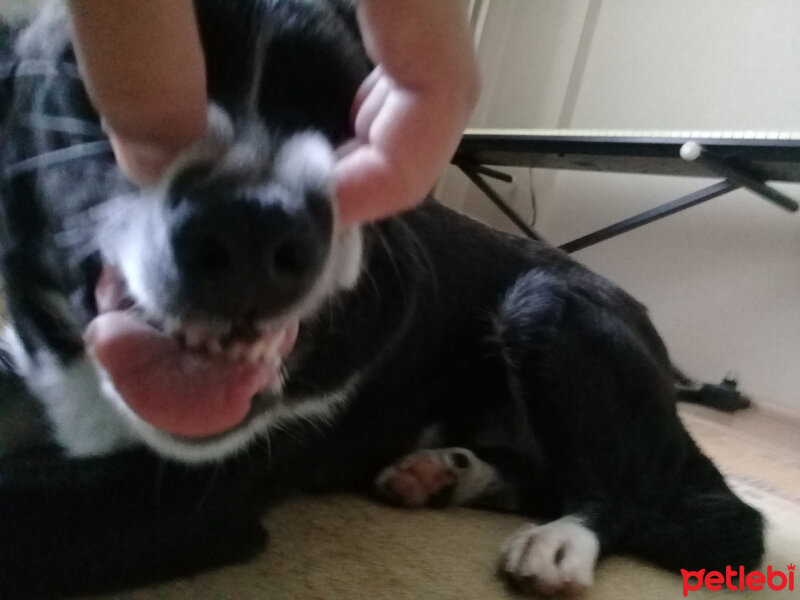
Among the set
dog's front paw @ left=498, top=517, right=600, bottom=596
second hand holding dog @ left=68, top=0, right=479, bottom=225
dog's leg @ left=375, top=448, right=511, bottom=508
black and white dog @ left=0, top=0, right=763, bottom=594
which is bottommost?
dog's leg @ left=375, top=448, right=511, bottom=508

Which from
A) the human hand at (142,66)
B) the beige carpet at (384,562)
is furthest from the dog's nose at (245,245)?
the beige carpet at (384,562)

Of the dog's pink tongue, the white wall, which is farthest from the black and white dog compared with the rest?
the white wall

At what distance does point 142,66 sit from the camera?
12.2 inches

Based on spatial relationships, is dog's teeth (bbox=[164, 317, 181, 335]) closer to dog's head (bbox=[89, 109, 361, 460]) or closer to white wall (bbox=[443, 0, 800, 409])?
dog's head (bbox=[89, 109, 361, 460])

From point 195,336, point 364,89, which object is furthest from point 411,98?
point 195,336

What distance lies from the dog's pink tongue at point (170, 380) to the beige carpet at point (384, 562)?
0.19 meters

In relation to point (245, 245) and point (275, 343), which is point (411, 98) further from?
point (275, 343)

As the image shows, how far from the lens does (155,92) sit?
0.33m

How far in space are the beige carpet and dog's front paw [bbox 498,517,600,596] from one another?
0.02 m

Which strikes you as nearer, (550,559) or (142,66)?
(142,66)

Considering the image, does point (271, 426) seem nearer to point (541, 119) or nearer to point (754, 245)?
point (754, 245)

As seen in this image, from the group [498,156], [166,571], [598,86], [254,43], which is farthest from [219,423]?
[598,86]

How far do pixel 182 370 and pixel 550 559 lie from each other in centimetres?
48

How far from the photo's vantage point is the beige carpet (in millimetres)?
725
